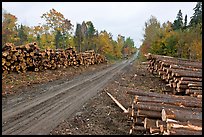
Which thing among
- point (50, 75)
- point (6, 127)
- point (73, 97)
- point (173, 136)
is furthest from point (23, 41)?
point (173, 136)

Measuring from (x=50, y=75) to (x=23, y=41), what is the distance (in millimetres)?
36763

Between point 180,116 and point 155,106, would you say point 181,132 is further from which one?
point 155,106

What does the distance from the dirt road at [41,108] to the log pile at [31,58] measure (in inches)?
178

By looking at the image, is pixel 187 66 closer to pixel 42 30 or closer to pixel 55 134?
pixel 55 134

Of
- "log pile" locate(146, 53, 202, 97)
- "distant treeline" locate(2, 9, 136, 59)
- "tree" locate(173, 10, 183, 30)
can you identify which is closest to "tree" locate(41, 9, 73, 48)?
"distant treeline" locate(2, 9, 136, 59)

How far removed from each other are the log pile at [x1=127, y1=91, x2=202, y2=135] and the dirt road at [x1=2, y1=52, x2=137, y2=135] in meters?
2.59

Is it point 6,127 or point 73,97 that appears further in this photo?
point 73,97

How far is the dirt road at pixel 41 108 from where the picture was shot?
791 cm

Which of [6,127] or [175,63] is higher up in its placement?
[175,63]

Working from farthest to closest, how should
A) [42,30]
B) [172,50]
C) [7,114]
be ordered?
[42,30], [172,50], [7,114]

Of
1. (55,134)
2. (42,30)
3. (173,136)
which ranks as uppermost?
(42,30)

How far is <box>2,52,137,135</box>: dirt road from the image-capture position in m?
7.91

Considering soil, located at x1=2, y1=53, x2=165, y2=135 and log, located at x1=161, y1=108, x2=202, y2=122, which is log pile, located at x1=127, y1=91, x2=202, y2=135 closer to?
log, located at x1=161, y1=108, x2=202, y2=122

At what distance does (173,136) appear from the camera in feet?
18.0
